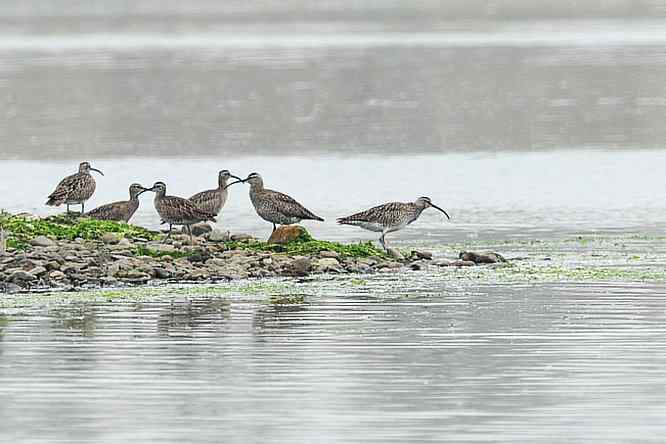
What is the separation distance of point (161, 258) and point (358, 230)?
21.0 feet

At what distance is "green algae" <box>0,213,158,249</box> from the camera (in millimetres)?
24422

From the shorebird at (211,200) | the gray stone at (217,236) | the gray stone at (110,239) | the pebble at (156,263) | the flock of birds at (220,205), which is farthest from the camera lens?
the shorebird at (211,200)

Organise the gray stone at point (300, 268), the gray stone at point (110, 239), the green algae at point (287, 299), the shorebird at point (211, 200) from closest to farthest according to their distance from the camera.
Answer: the green algae at point (287, 299) → the gray stone at point (300, 268) → the gray stone at point (110, 239) → the shorebird at point (211, 200)

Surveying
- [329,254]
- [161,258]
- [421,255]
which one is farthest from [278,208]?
[161,258]

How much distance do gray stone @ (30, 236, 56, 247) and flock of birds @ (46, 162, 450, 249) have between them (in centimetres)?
159

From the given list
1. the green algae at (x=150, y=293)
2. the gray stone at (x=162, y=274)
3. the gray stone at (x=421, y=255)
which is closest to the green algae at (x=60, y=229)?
the gray stone at (x=162, y=274)

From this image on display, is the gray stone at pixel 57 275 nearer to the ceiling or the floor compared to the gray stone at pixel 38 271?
nearer to the floor

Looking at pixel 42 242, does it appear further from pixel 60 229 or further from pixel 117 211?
pixel 117 211

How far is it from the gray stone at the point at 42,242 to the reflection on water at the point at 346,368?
3.09 metres

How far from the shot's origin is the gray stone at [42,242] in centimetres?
2405

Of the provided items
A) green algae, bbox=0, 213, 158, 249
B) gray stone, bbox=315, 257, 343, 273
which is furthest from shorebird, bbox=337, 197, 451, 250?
green algae, bbox=0, 213, 158, 249

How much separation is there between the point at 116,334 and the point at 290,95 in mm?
48488

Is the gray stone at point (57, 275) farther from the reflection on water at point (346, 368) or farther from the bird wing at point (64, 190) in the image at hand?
the bird wing at point (64, 190)

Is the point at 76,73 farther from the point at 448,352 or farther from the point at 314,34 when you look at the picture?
the point at 448,352
